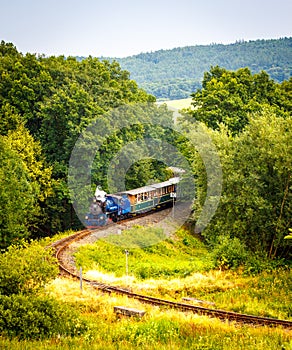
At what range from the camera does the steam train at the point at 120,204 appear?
33000 mm

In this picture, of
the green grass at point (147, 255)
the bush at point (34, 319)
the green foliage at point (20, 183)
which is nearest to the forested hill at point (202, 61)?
the green foliage at point (20, 183)

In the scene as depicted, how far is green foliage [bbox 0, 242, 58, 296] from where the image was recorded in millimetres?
13359

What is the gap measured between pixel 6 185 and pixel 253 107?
23536 mm

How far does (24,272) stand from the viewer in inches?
531

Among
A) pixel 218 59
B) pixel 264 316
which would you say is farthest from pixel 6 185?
pixel 218 59

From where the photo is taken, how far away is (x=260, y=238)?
86.1ft

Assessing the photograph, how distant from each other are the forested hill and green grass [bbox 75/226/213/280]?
7777 centimetres

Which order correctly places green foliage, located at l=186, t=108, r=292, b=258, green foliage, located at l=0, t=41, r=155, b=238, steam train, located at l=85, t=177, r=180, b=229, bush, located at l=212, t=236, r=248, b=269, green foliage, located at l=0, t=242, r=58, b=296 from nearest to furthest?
green foliage, located at l=0, t=242, r=58, b=296 < bush, located at l=212, t=236, r=248, b=269 < green foliage, located at l=186, t=108, r=292, b=258 < steam train, located at l=85, t=177, r=180, b=229 < green foliage, located at l=0, t=41, r=155, b=238

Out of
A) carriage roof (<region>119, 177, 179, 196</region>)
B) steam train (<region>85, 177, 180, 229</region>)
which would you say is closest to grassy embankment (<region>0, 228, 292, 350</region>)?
steam train (<region>85, 177, 180, 229</region>)

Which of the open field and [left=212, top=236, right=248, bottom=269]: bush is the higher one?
the open field

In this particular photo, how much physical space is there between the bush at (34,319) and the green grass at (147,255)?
10795 mm

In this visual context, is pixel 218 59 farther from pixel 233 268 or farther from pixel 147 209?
pixel 233 268

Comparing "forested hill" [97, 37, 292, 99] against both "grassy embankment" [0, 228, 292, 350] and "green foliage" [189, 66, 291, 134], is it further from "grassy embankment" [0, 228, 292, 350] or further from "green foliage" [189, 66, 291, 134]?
"grassy embankment" [0, 228, 292, 350]

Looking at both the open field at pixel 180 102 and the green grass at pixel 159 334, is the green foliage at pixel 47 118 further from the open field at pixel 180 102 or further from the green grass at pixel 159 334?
the open field at pixel 180 102
